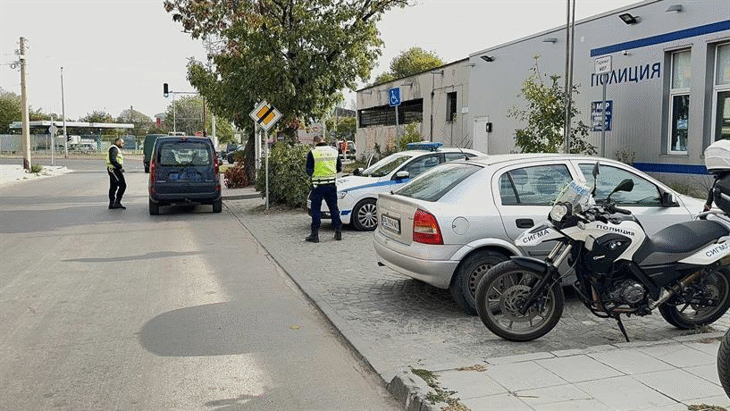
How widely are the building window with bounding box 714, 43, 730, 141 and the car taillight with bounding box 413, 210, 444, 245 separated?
1102cm

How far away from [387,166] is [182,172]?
5728 mm

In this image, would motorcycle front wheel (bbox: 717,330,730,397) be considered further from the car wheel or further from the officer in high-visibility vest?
the car wheel

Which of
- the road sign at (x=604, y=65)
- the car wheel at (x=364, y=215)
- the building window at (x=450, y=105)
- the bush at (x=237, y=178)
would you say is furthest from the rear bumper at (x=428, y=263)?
the building window at (x=450, y=105)

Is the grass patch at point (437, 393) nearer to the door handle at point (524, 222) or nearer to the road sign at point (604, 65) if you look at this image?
the door handle at point (524, 222)

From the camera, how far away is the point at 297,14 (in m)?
19.6

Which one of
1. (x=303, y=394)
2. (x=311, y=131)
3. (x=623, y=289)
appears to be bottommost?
(x=303, y=394)

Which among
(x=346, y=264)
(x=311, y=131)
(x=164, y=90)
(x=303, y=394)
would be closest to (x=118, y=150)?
(x=311, y=131)

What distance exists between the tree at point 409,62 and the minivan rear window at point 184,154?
154 feet

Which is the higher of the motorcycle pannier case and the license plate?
the motorcycle pannier case

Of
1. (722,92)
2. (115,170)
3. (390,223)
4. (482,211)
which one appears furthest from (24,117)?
(482,211)

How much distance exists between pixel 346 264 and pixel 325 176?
2.69 metres

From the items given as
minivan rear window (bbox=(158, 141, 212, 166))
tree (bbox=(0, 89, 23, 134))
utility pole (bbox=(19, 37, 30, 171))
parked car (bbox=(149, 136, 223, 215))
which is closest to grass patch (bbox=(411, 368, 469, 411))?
parked car (bbox=(149, 136, 223, 215))

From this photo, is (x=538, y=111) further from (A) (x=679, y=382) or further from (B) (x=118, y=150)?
(A) (x=679, y=382)

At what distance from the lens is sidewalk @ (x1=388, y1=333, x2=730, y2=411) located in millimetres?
4371
